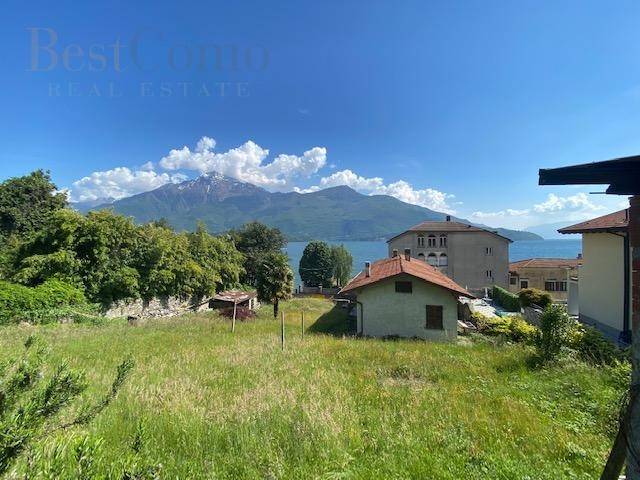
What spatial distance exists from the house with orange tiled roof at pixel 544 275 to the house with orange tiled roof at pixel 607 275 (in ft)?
76.3

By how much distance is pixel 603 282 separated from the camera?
18.2 m

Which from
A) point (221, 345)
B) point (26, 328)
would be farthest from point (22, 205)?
point (221, 345)

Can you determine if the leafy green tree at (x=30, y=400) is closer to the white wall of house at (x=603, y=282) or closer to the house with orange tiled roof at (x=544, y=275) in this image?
the white wall of house at (x=603, y=282)

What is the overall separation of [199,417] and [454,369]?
751 cm

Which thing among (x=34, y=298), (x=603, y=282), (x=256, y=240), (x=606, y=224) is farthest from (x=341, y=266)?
(x=34, y=298)

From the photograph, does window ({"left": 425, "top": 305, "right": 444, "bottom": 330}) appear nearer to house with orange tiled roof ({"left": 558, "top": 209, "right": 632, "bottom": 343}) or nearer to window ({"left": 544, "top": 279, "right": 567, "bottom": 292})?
house with orange tiled roof ({"left": 558, "top": 209, "right": 632, "bottom": 343})

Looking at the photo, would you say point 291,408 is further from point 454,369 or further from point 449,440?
point 454,369

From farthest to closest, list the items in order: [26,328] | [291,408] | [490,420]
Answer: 1. [26,328]
2. [291,408]
3. [490,420]

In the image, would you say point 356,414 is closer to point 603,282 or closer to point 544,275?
point 603,282

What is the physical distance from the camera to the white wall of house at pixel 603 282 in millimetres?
16828

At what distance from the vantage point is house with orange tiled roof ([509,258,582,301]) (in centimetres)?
4066

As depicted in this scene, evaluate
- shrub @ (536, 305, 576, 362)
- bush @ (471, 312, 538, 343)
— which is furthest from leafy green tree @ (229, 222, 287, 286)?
shrub @ (536, 305, 576, 362)

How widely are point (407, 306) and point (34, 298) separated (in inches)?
836

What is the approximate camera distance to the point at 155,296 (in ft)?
88.5
